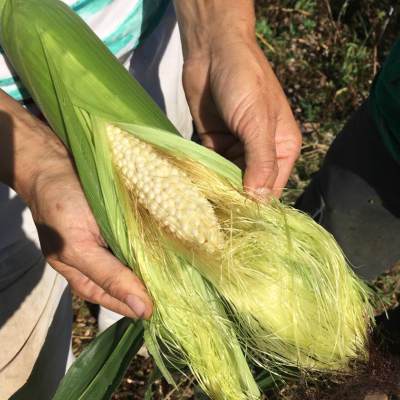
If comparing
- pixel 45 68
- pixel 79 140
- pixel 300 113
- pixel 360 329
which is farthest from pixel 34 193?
pixel 300 113

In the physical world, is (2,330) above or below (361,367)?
below

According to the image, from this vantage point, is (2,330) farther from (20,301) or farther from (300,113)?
(300,113)

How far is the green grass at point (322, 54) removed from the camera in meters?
2.91

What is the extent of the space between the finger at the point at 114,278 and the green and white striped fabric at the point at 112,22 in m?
0.51

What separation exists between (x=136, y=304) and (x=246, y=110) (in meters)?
0.51

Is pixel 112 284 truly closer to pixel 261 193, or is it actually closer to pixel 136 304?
pixel 136 304

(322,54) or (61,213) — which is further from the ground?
(61,213)

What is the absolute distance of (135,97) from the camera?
4.78ft

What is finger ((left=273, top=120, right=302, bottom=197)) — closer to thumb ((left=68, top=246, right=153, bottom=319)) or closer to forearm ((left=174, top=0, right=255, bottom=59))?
forearm ((left=174, top=0, right=255, bottom=59))

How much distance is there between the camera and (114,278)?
1.32 m

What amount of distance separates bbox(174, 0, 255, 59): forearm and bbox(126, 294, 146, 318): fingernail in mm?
686

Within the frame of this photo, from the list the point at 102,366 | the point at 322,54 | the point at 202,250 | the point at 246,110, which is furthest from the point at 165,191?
the point at 322,54

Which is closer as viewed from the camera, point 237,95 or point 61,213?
point 61,213

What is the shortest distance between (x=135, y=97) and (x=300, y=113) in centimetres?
170
